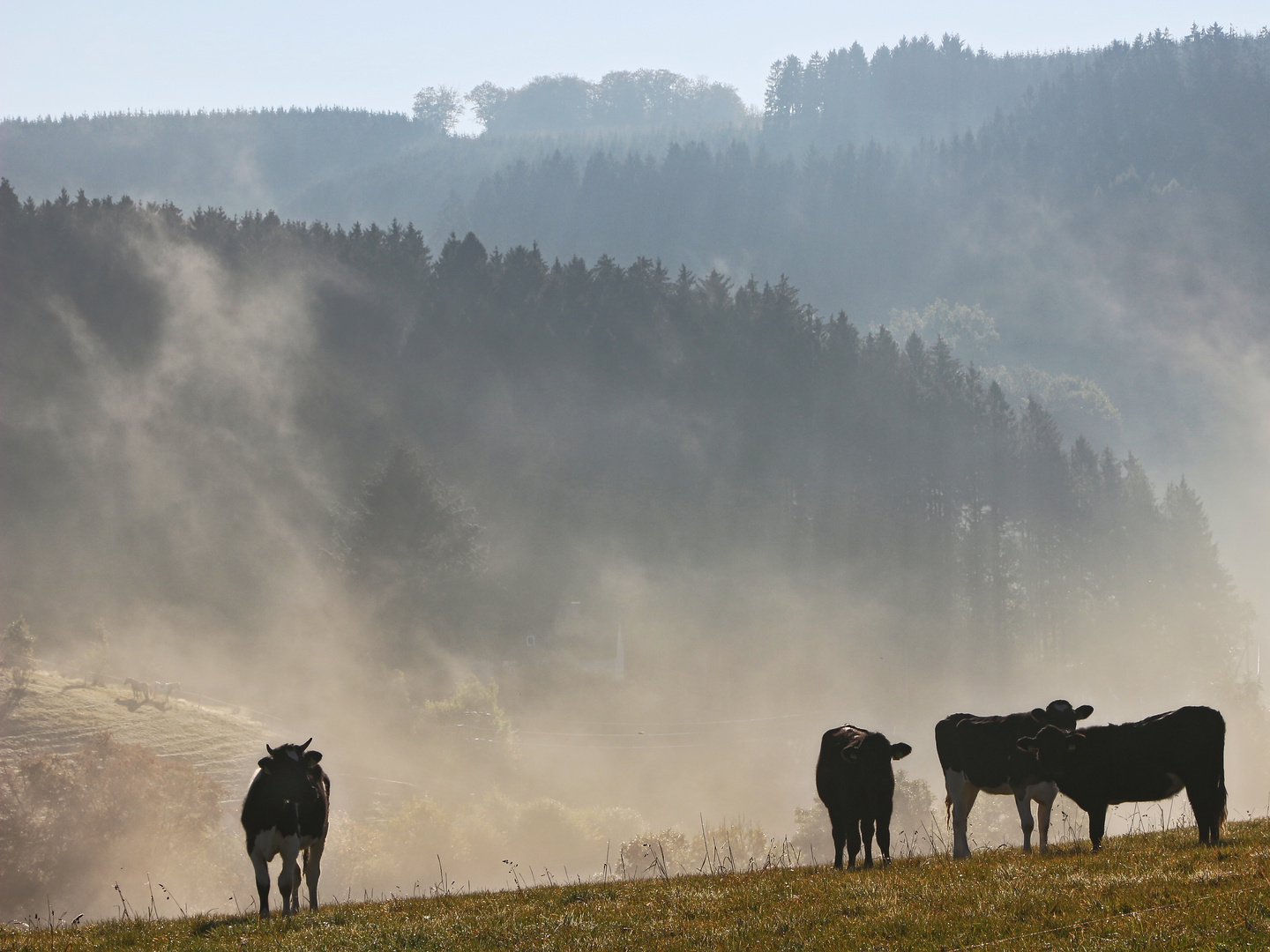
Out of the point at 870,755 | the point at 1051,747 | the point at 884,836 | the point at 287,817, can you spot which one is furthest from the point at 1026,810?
the point at 287,817

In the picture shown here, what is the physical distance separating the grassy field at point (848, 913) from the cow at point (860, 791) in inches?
25.0

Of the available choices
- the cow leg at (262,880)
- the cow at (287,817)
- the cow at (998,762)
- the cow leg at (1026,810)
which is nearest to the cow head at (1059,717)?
the cow at (998,762)

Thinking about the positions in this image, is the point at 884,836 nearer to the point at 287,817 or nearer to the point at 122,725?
the point at 287,817

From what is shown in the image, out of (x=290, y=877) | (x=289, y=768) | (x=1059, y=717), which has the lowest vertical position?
(x=290, y=877)

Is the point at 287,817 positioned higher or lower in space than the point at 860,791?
higher

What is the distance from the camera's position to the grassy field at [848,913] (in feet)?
28.3

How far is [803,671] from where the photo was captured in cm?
8675

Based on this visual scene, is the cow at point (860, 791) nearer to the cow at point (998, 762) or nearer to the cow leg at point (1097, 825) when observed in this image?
the cow at point (998, 762)

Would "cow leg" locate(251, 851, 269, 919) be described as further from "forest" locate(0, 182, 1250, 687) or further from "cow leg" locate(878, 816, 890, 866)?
"forest" locate(0, 182, 1250, 687)

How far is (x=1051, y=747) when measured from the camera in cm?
1452

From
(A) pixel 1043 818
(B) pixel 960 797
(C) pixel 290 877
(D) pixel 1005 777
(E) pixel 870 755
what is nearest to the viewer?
(C) pixel 290 877

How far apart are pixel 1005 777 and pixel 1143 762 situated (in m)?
2.14

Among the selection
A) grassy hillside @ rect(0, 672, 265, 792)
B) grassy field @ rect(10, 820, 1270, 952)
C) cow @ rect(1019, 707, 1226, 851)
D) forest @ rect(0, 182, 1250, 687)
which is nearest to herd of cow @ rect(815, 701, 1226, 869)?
cow @ rect(1019, 707, 1226, 851)

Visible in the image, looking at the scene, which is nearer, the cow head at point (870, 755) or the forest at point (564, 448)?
the cow head at point (870, 755)
